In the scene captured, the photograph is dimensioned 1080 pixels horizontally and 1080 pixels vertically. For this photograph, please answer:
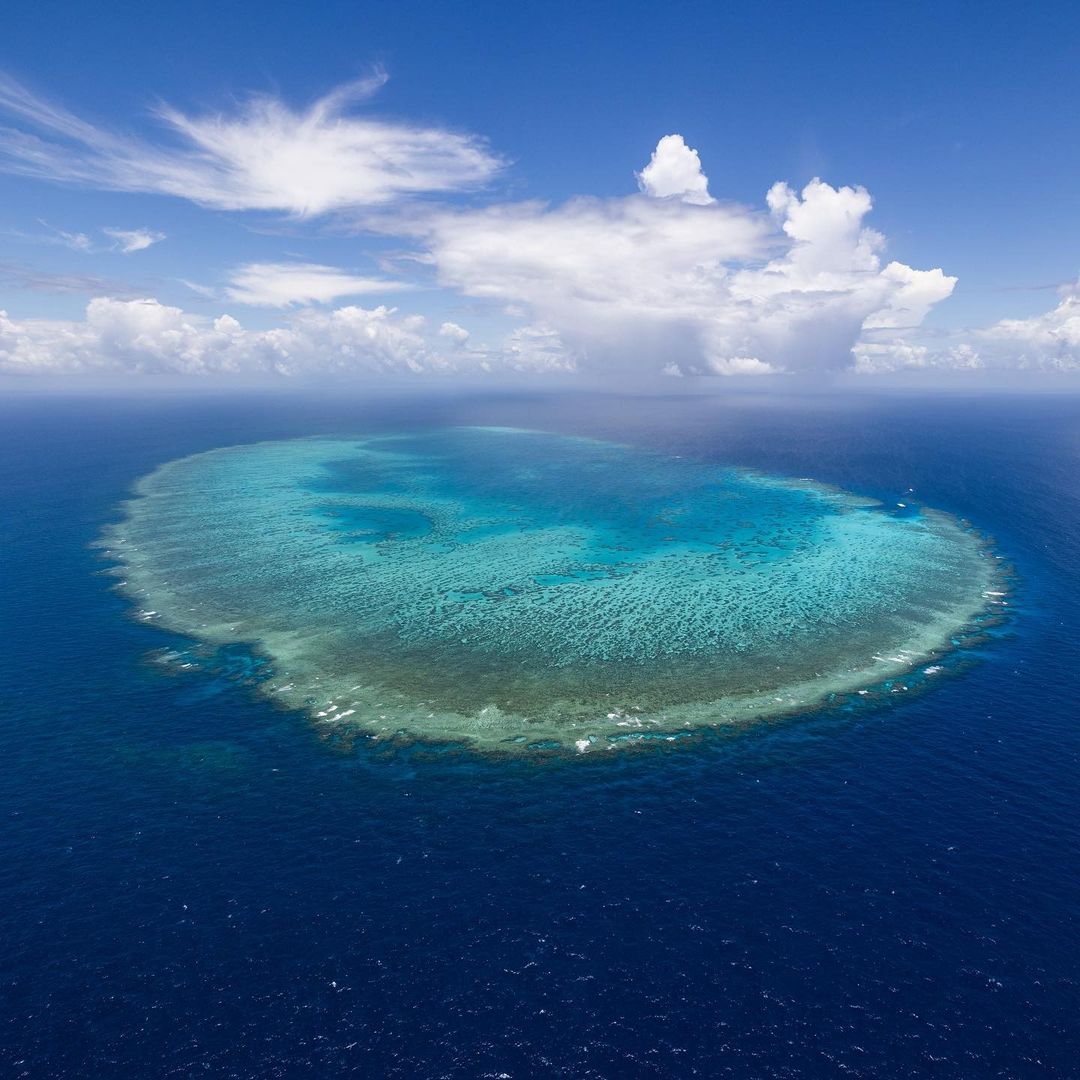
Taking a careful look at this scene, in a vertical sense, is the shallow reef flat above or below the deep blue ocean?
above

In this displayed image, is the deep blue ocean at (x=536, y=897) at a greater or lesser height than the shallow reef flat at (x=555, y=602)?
lesser

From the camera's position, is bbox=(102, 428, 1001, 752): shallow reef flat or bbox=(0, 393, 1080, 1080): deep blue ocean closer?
bbox=(0, 393, 1080, 1080): deep blue ocean

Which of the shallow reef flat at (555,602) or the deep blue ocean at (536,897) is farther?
the shallow reef flat at (555,602)

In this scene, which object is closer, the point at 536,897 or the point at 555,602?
the point at 536,897

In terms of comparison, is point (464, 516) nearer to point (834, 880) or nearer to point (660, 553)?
point (660, 553)

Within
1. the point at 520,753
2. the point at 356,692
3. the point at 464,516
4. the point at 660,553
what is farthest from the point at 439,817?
the point at 464,516
